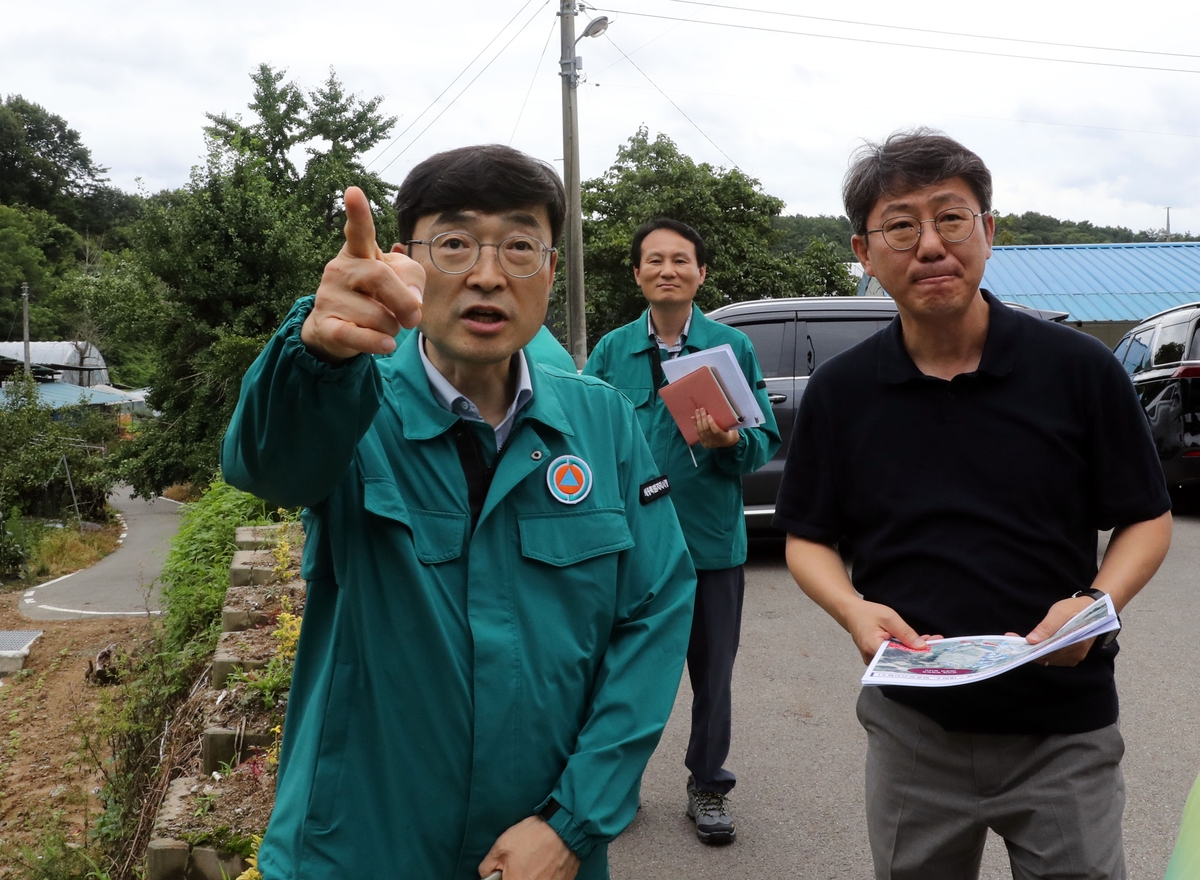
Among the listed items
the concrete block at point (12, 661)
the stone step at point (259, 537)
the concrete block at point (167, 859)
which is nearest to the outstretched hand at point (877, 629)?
the concrete block at point (167, 859)

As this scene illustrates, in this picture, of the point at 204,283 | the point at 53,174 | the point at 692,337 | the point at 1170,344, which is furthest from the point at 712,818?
the point at 53,174

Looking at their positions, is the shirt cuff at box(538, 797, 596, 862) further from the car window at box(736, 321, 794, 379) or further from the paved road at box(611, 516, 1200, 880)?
the car window at box(736, 321, 794, 379)

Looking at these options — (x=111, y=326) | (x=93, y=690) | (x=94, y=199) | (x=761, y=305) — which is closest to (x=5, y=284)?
(x=94, y=199)

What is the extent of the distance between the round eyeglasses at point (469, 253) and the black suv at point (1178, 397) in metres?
8.99

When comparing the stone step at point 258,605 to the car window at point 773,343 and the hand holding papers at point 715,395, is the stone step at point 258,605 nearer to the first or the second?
the hand holding papers at point 715,395

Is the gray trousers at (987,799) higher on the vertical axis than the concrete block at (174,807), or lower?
higher

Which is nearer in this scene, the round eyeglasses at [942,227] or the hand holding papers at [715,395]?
the round eyeglasses at [942,227]

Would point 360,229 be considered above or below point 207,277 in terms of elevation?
below

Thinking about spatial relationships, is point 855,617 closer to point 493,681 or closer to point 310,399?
point 493,681

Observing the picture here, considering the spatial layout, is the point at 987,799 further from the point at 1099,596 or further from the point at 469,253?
the point at 469,253

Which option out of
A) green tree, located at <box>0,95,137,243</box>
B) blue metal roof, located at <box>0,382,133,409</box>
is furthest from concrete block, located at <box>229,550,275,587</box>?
green tree, located at <box>0,95,137,243</box>

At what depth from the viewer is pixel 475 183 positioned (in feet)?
6.03

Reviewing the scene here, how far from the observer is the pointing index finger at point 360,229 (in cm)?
141

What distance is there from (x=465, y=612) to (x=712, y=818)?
2.48 meters
